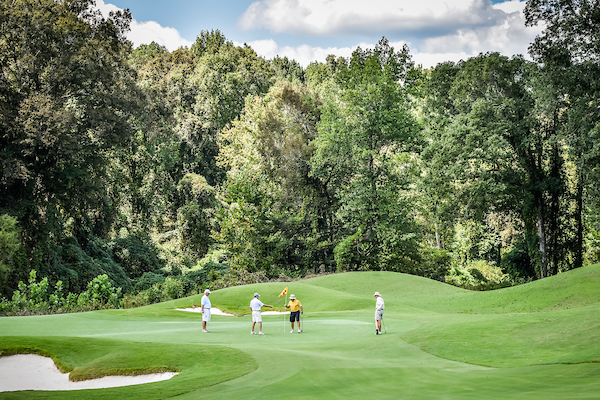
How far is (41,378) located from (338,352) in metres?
7.55

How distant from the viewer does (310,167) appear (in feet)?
155

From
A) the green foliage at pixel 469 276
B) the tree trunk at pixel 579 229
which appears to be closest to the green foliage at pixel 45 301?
the green foliage at pixel 469 276

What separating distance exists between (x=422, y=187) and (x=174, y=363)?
3482 centimetres

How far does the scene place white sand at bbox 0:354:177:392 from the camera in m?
11.5

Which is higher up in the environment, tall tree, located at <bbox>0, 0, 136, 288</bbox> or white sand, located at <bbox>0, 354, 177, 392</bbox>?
tall tree, located at <bbox>0, 0, 136, 288</bbox>

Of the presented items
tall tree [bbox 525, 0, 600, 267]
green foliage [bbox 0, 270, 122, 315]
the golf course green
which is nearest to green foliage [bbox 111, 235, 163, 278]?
green foliage [bbox 0, 270, 122, 315]

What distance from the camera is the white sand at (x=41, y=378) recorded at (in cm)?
1148

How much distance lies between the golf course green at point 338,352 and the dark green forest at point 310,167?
32.4 ft

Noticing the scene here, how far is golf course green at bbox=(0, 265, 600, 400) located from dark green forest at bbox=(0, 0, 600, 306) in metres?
9.88

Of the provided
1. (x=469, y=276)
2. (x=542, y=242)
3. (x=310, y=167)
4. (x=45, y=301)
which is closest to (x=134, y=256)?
(x=45, y=301)

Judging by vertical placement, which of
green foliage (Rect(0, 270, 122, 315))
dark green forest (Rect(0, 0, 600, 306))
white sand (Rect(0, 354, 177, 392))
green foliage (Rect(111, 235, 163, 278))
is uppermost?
dark green forest (Rect(0, 0, 600, 306))

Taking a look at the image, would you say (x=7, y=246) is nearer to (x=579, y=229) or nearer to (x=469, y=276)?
(x=469, y=276)

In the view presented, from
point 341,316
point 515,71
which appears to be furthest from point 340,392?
point 515,71

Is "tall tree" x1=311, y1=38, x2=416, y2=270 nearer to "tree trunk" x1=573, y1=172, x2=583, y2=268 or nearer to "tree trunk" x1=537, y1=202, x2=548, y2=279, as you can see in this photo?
"tree trunk" x1=537, y1=202, x2=548, y2=279
